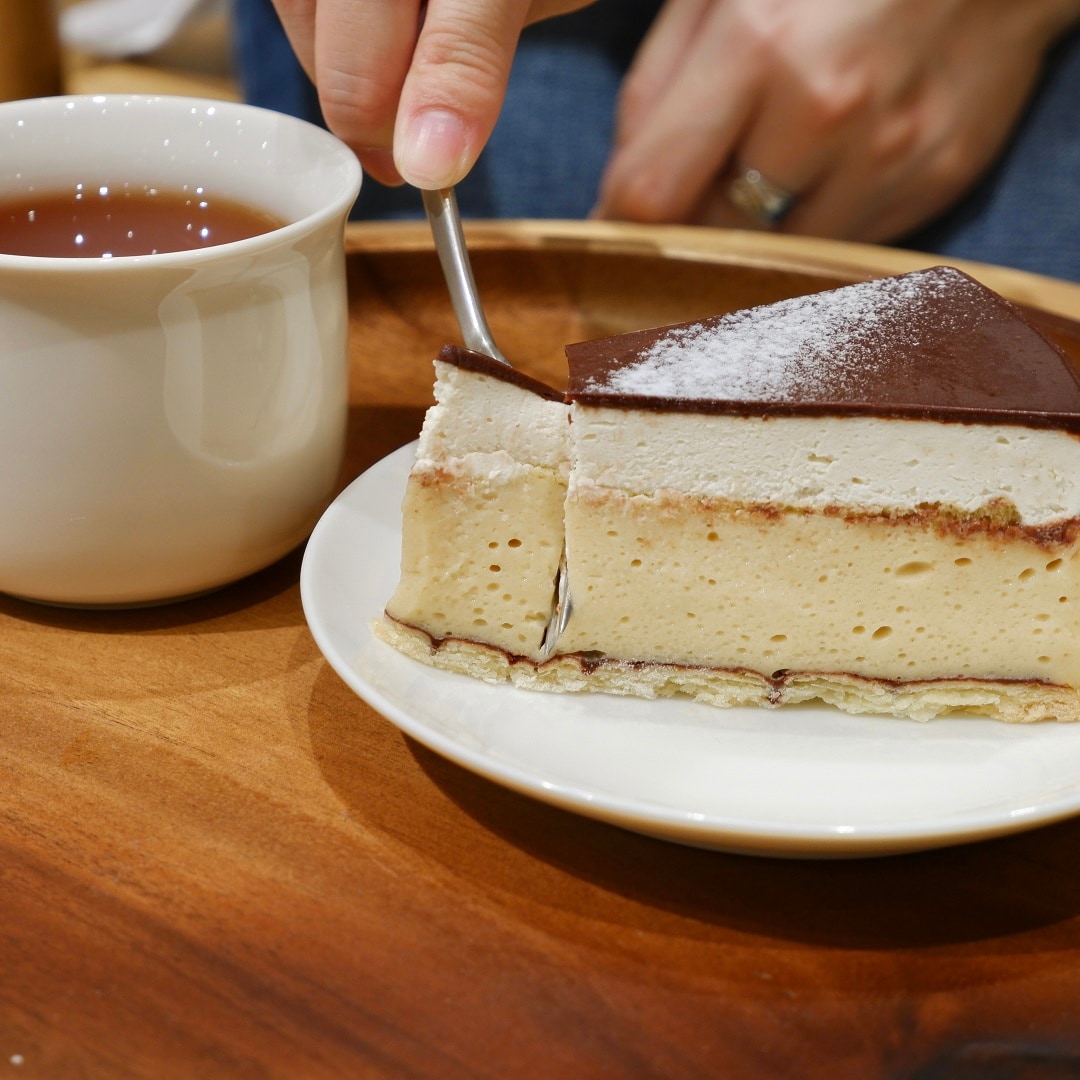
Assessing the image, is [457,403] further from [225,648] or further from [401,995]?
[401,995]

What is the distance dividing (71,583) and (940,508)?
0.65 metres

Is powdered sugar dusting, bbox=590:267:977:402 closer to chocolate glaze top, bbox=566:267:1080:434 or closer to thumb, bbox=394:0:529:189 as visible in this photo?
chocolate glaze top, bbox=566:267:1080:434

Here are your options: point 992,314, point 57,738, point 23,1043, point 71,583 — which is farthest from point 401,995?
point 992,314

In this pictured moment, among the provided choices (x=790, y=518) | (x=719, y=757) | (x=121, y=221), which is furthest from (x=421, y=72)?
(x=719, y=757)

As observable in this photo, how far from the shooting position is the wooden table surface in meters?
0.62

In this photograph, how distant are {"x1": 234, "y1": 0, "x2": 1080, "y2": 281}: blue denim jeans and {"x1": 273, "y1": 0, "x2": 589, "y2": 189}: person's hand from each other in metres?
0.83

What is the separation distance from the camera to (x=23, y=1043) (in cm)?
61

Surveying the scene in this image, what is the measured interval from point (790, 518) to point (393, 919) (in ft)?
1.32

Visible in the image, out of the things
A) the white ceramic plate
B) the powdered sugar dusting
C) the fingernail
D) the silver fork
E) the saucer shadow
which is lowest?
the saucer shadow

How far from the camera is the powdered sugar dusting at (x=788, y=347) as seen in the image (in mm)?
847

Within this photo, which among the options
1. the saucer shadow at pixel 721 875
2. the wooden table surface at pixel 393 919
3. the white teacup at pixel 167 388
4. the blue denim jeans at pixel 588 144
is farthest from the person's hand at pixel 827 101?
the saucer shadow at pixel 721 875

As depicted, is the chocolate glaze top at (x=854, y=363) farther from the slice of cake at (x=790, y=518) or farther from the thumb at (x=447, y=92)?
the thumb at (x=447, y=92)

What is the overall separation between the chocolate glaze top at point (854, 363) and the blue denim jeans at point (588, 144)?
3.39 feet

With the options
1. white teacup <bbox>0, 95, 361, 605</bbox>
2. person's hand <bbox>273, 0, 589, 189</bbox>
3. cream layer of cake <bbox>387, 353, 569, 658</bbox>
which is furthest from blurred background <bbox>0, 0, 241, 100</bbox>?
cream layer of cake <bbox>387, 353, 569, 658</bbox>
